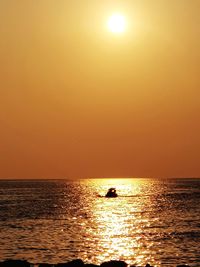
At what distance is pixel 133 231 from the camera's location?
84.8 metres

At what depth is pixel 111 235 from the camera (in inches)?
3147

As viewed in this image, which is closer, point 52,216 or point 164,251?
point 164,251

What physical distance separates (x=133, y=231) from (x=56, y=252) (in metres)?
23.0

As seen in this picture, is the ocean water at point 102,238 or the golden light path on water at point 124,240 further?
the ocean water at point 102,238

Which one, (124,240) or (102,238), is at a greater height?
(102,238)

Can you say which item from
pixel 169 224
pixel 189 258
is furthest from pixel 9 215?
pixel 189 258

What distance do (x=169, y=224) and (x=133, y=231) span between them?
12.2 metres

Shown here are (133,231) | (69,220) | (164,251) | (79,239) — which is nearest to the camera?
(164,251)

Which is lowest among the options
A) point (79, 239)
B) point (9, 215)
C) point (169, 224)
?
point (79, 239)

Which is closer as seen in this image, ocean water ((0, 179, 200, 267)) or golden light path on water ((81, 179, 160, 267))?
golden light path on water ((81, 179, 160, 267))

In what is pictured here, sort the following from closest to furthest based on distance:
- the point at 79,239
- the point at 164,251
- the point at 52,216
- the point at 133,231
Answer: the point at 164,251 → the point at 79,239 → the point at 133,231 → the point at 52,216

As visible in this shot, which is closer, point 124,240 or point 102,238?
point 124,240

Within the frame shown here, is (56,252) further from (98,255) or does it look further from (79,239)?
(79,239)

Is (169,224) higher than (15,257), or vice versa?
(169,224)
